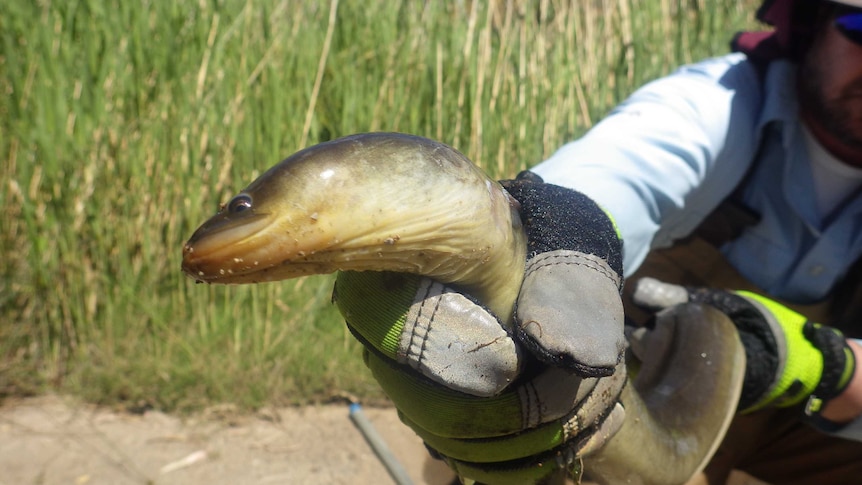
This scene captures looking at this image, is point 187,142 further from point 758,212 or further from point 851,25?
point 851,25

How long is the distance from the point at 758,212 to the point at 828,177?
0.68ft

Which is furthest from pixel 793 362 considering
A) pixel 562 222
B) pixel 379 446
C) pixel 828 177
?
pixel 379 446

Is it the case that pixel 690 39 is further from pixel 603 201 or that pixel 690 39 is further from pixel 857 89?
pixel 603 201

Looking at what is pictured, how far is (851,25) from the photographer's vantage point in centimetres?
178

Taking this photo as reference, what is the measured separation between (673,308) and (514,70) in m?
2.08

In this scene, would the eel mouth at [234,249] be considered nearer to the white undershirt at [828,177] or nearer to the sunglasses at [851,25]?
the sunglasses at [851,25]

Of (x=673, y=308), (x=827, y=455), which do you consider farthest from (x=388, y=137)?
(x=827, y=455)

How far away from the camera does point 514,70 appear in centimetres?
350

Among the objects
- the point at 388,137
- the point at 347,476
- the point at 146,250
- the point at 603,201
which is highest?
the point at 388,137

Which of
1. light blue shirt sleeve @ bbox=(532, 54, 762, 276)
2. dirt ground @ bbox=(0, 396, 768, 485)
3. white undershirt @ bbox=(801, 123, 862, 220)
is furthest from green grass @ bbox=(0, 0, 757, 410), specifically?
white undershirt @ bbox=(801, 123, 862, 220)

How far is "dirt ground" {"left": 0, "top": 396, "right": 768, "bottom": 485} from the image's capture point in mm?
2793

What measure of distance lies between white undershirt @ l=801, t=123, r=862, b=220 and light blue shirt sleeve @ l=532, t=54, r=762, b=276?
0.16m

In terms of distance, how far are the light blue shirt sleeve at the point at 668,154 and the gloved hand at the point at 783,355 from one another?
0.88 ft

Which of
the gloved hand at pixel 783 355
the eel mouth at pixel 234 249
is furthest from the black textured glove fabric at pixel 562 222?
the gloved hand at pixel 783 355
